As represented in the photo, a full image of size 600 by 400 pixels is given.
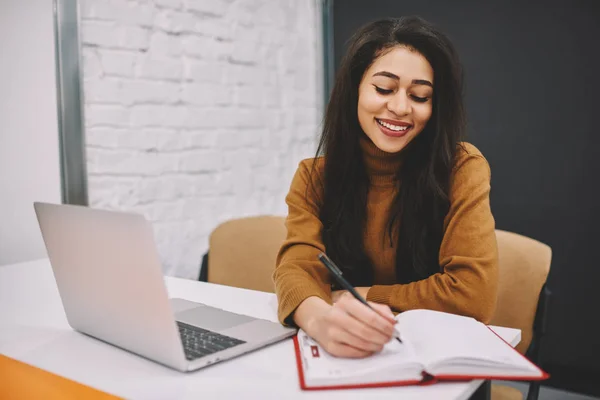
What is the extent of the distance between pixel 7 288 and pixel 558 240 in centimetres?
182

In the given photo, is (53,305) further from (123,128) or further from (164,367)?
(123,128)

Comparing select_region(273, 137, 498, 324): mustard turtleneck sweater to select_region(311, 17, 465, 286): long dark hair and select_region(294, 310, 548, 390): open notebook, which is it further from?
select_region(294, 310, 548, 390): open notebook

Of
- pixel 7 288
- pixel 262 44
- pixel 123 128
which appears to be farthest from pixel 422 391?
pixel 262 44

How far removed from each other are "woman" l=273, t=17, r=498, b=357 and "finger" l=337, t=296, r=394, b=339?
26 centimetres

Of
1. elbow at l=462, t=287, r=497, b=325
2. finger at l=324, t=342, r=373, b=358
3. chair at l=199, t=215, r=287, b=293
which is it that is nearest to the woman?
elbow at l=462, t=287, r=497, b=325

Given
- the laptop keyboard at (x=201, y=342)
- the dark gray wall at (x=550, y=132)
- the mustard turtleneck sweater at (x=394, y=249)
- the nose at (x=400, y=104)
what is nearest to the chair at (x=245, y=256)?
the mustard turtleneck sweater at (x=394, y=249)

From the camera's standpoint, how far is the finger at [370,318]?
2.65 ft

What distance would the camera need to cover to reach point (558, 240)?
218cm

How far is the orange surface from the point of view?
Result: 0.81m

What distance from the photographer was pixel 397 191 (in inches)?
54.8

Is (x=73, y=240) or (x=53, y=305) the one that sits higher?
(x=73, y=240)

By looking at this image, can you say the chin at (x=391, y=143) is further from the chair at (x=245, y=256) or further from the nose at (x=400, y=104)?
the chair at (x=245, y=256)

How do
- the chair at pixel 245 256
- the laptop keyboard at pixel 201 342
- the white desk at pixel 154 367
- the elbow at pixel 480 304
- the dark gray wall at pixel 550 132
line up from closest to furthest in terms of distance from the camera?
1. the white desk at pixel 154 367
2. the laptop keyboard at pixel 201 342
3. the elbow at pixel 480 304
4. the chair at pixel 245 256
5. the dark gray wall at pixel 550 132

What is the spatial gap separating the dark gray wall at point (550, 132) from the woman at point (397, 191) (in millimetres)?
957
